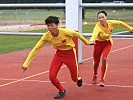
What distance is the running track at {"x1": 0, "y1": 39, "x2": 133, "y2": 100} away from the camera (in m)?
9.04

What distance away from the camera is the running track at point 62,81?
9.04 metres

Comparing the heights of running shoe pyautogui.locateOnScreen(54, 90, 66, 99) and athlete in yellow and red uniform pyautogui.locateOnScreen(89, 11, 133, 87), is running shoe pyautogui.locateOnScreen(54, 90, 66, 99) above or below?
below

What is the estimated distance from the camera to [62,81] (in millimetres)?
Result: 10898

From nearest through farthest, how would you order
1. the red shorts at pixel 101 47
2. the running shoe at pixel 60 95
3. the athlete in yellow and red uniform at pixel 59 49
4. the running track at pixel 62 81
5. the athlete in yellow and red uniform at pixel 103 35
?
the athlete in yellow and red uniform at pixel 59 49 < the running shoe at pixel 60 95 < the running track at pixel 62 81 < the athlete in yellow and red uniform at pixel 103 35 < the red shorts at pixel 101 47

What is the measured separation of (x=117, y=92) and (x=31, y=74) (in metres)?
3.46

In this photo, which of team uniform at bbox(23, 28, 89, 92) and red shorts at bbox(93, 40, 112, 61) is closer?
team uniform at bbox(23, 28, 89, 92)

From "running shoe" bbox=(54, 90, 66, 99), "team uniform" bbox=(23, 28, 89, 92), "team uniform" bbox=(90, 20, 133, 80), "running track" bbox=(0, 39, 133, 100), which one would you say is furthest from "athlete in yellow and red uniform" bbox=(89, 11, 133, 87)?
"running shoe" bbox=(54, 90, 66, 99)

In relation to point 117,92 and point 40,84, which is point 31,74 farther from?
point 117,92

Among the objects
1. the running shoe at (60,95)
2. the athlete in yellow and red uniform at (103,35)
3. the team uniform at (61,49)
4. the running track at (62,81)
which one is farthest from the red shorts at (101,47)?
the running shoe at (60,95)

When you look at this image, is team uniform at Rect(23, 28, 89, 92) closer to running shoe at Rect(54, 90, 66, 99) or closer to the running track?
running shoe at Rect(54, 90, 66, 99)

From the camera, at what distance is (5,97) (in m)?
8.96

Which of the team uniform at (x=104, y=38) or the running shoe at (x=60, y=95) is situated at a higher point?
the team uniform at (x=104, y=38)

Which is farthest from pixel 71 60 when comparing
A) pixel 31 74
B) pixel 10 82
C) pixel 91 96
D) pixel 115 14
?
pixel 115 14

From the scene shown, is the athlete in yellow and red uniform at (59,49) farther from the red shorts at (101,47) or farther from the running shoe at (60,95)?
the red shorts at (101,47)
